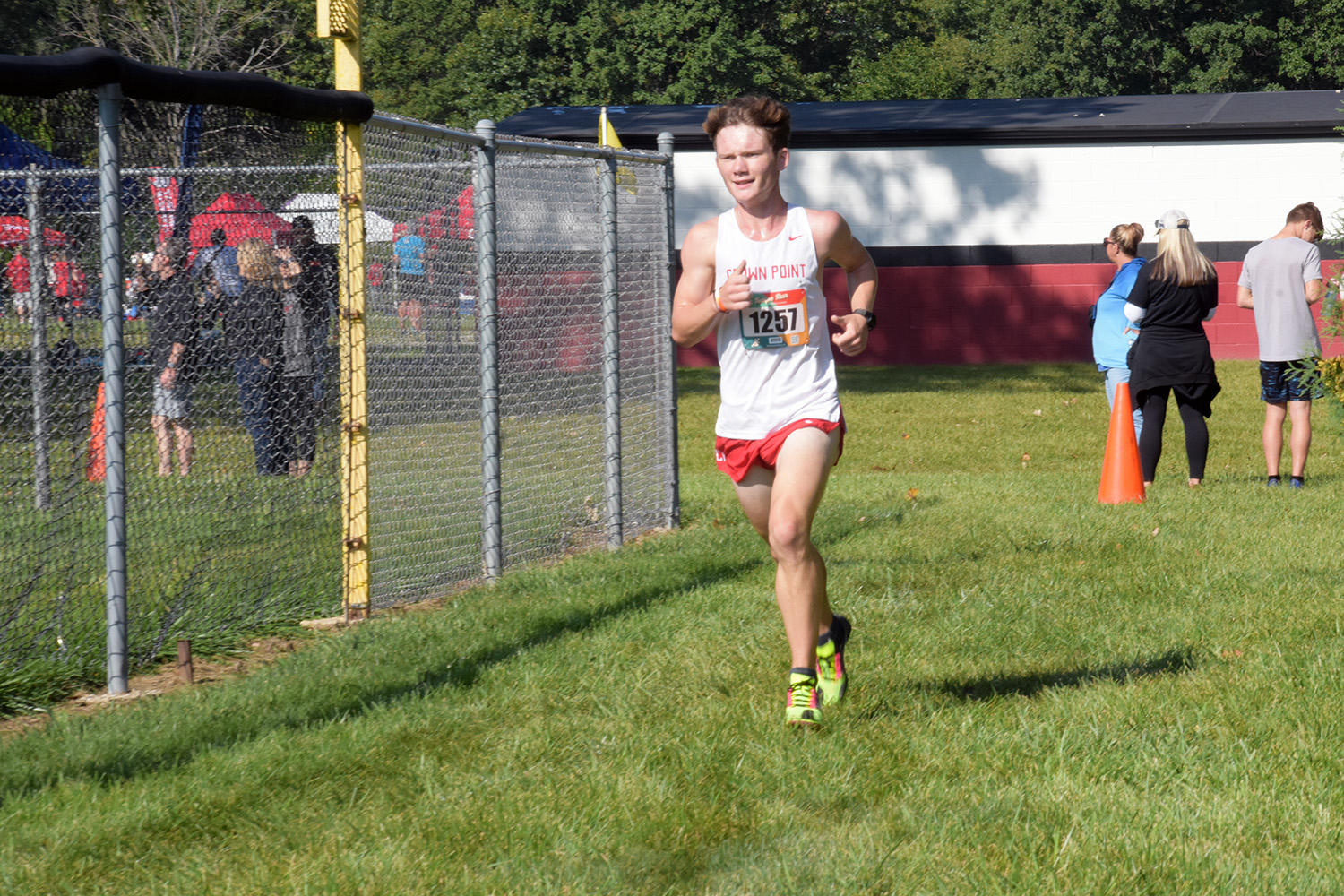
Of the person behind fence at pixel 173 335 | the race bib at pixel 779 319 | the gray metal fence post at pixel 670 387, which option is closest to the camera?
the race bib at pixel 779 319

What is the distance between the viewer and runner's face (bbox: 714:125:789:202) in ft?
16.1

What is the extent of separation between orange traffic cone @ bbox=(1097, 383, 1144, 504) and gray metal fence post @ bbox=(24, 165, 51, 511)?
274 inches

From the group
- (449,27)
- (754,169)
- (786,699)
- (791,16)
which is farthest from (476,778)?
(449,27)

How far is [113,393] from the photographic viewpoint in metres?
5.70

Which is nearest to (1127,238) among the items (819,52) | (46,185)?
(46,185)

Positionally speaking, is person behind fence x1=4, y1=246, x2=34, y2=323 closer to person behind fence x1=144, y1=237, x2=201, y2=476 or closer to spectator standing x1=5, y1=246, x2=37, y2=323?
spectator standing x1=5, y1=246, x2=37, y2=323

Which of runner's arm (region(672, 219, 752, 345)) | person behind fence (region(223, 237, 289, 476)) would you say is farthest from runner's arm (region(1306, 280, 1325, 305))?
person behind fence (region(223, 237, 289, 476))

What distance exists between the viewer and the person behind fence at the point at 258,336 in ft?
23.1

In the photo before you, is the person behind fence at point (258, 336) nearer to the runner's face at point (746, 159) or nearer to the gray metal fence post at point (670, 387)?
the runner's face at point (746, 159)

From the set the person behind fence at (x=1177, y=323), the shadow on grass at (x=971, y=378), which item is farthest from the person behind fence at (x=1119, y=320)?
the shadow on grass at (x=971, y=378)

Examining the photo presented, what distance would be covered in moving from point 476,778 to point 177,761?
101 cm

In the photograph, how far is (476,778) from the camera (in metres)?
4.54

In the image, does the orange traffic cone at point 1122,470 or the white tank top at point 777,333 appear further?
the orange traffic cone at point 1122,470

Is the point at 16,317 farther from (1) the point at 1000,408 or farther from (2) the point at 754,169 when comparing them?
(1) the point at 1000,408
